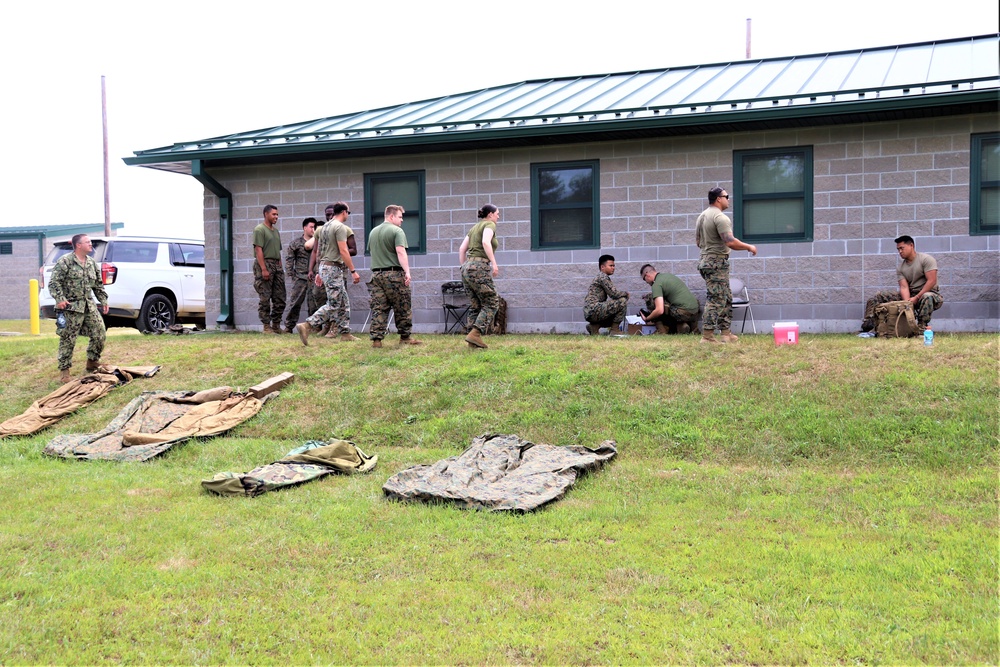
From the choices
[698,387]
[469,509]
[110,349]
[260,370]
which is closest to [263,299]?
[110,349]

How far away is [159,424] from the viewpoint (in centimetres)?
904

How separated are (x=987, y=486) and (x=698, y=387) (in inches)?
116

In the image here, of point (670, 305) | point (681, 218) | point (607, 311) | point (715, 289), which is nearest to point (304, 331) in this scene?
point (607, 311)

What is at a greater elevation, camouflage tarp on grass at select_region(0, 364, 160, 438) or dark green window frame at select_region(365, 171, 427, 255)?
dark green window frame at select_region(365, 171, 427, 255)

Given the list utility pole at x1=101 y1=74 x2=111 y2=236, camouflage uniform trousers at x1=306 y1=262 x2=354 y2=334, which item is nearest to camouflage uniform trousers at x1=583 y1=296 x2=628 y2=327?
camouflage uniform trousers at x1=306 y1=262 x2=354 y2=334

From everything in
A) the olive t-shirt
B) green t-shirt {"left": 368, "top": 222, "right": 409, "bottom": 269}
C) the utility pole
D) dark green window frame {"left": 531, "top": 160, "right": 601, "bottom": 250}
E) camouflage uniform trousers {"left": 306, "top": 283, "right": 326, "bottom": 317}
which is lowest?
camouflage uniform trousers {"left": 306, "top": 283, "right": 326, "bottom": 317}

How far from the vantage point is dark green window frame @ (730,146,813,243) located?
12.7m

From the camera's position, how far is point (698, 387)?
8719 mm

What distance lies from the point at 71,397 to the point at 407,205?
20.6ft

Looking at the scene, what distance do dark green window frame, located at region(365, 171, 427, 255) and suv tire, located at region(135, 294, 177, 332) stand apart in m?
4.82

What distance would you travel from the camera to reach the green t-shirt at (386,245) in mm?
10719

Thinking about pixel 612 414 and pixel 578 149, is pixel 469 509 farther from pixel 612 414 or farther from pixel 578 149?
pixel 578 149

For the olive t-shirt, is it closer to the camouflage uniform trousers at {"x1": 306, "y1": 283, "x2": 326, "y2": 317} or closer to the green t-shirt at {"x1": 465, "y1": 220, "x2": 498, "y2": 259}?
the green t-shirt at {"x1": 465, "y1": 220, "x2": 498, "y2": 259}

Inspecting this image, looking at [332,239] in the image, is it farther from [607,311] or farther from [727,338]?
[727,338]
